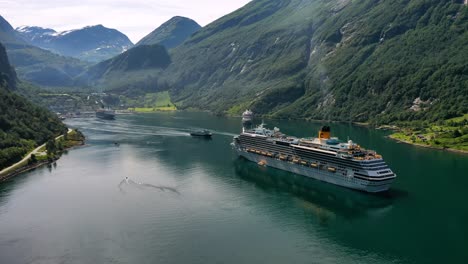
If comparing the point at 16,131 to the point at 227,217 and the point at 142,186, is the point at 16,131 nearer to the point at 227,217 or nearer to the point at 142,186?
the point at 142,186

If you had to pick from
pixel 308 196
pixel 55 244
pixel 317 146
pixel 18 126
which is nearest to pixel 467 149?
pixel 317 146

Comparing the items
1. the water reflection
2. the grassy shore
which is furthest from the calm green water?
the grassy shore

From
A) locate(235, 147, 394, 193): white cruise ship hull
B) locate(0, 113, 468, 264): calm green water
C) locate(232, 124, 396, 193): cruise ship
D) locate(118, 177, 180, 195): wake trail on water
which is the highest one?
locate(232, 124, 396, 193): cruise ship

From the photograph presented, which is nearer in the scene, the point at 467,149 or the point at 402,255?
the point at 402,255

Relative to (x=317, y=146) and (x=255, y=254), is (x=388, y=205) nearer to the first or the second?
(x=317, y=146)

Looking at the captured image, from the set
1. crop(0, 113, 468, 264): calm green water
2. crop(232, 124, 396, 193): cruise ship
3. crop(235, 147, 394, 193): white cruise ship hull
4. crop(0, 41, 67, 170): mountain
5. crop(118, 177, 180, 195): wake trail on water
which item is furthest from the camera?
crop(0, 41, 67, 170): mountain

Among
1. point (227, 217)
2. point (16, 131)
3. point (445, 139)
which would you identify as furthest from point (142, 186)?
point (445, 139)

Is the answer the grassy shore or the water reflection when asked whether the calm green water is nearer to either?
the water reflection
